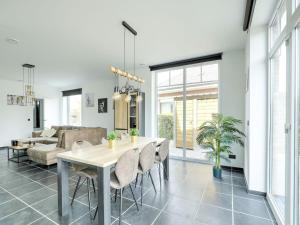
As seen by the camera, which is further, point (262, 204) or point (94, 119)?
point (94, 119)

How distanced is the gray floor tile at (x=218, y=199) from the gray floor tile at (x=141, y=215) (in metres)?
0.83

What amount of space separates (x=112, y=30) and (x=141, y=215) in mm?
2931

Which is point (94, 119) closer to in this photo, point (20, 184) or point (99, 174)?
point (20, 184)

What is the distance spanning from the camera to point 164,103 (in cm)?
488

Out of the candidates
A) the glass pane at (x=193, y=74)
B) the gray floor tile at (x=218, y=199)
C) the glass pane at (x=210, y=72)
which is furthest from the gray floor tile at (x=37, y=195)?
the glass pane at (x=210, y=72)

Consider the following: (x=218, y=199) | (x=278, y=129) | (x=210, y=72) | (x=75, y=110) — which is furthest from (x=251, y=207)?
(x=75, y=110)

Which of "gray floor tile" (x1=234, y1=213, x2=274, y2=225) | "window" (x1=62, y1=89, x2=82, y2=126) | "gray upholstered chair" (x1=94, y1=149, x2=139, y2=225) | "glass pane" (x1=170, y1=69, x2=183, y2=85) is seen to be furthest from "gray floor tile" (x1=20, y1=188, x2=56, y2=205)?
"window" (x1=62, y1=89, x2=82, y2=126)

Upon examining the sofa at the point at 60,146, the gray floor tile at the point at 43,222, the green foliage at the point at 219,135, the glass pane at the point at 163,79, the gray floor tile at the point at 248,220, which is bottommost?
the gray floor tile at the point at 248,220

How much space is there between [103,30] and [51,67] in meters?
3.11

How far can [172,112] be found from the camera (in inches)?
187

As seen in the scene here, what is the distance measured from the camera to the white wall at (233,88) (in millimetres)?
3619

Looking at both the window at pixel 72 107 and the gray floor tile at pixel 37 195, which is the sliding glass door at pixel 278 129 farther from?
the window at pixel 72 107

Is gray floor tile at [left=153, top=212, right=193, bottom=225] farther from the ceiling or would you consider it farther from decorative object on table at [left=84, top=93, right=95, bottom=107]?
decorative object on table at [left=84, top=93, right=95, bottom=107]

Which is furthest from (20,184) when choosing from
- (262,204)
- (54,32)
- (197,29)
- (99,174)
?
(197,29)
